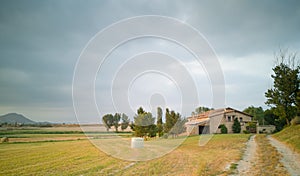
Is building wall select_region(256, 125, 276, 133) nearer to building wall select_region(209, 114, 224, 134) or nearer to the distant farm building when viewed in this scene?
the distant farm building

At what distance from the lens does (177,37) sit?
67.7 feet

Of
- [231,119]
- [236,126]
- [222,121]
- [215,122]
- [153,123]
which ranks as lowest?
[236,126]

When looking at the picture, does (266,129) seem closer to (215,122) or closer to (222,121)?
(222,121)

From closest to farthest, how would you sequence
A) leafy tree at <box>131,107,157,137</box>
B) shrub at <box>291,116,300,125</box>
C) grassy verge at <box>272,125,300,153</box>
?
grassy verge at <box>272,125,300,153</box> → shrub at <box>291,116,300,125</box> → leafy tree at <box>131,107,157,137</box>

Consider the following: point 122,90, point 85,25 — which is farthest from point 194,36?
point 85,25

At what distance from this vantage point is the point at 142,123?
36000 mm

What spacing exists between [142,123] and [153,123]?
216cm

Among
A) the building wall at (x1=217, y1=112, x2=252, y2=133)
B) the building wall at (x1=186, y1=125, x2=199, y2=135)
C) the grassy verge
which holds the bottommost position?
the building wall at (x1=186, y1=125, x2=199, y2=135)

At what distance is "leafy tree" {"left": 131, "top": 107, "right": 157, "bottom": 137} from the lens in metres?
35.8

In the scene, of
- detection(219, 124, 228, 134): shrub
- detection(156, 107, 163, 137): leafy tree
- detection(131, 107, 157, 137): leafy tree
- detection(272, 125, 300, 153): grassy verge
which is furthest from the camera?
detection(219, 124, 228, 134): shrub

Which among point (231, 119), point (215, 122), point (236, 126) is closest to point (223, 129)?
point (215, 122)

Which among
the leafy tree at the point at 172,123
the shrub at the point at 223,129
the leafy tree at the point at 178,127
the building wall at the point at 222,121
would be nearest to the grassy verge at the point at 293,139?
the shrub at the point at 223,129

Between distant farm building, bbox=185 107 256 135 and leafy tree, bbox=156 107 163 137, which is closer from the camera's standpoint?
leafy tree, bbox=156 107 163 137

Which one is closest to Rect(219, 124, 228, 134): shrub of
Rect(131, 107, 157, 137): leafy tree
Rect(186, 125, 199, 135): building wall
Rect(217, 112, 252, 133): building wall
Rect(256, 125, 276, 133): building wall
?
Rect(217, 112, 252, 133): building wall
